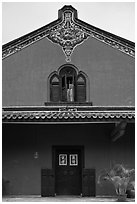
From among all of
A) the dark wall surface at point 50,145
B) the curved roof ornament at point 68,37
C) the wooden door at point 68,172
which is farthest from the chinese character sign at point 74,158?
the curved roof ornament at point 68,37

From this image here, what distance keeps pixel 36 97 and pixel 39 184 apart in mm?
2997

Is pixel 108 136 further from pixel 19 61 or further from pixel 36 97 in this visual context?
pixel 19 61

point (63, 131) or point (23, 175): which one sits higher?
point (63, 131)

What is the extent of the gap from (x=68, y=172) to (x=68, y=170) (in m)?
0.07

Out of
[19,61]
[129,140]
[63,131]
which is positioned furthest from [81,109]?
[19,61]

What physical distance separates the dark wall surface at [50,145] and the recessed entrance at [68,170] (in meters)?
0.28

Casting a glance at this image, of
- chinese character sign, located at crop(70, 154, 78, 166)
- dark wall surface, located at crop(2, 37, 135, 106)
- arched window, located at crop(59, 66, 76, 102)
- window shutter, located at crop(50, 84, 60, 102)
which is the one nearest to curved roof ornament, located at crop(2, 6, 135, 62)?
dark wall surface, located at crop(2, 37, 135, 106)

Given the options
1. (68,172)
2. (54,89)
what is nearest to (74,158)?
(68,172)

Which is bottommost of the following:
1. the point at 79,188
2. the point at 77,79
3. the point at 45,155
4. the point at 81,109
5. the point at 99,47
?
the point at 79,188

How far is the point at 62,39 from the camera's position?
14797mm

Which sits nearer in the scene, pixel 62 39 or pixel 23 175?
pixel 23 175

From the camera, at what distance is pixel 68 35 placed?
14820 mm

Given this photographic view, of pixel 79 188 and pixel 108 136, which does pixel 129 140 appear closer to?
pixel 108 136

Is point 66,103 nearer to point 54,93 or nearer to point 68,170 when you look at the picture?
point 54,93
